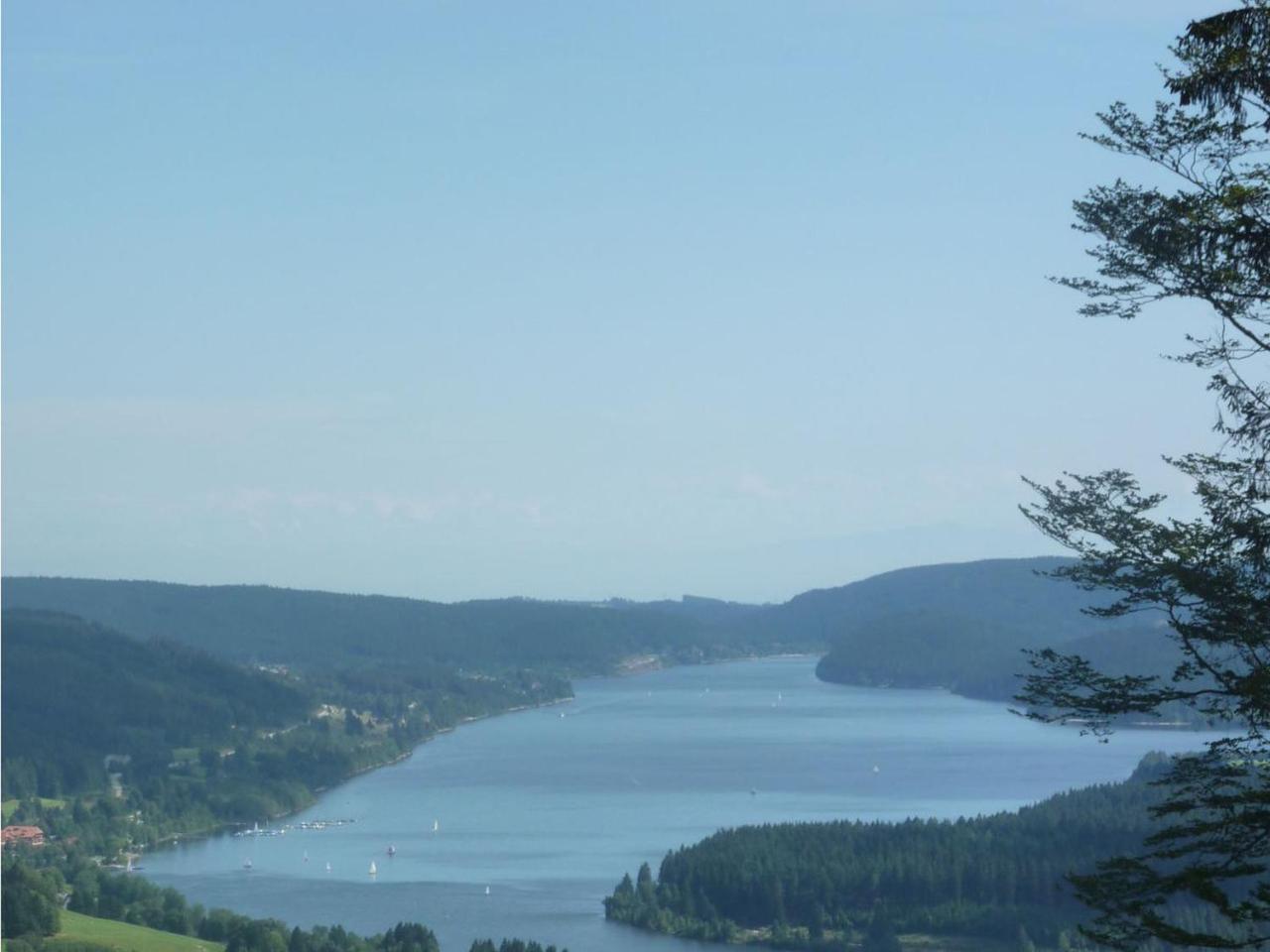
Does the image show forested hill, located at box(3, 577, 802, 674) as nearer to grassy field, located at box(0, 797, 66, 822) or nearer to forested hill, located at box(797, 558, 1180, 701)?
forested hill, located at box(797, 558, 1180, 701)

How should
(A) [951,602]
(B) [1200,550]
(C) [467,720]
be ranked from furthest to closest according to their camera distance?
1. (A) [951,602]
2. (C) [467,720]
3. (B) [1200,550]

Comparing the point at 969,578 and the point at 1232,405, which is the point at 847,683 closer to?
the point at 969,578

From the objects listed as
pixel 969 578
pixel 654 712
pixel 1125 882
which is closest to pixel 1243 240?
pixel 1125 882

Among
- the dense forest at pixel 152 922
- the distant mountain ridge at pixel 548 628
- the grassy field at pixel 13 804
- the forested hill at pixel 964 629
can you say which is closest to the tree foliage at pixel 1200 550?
the dense forest at pixel 152 922

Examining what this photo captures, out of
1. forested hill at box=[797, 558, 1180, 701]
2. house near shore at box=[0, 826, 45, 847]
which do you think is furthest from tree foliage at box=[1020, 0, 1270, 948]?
forested hill at box=[797, 558, 1180, 701]

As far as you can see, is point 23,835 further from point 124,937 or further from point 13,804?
point 124,937

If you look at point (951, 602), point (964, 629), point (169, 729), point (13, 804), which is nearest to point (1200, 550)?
point (13, 804)
